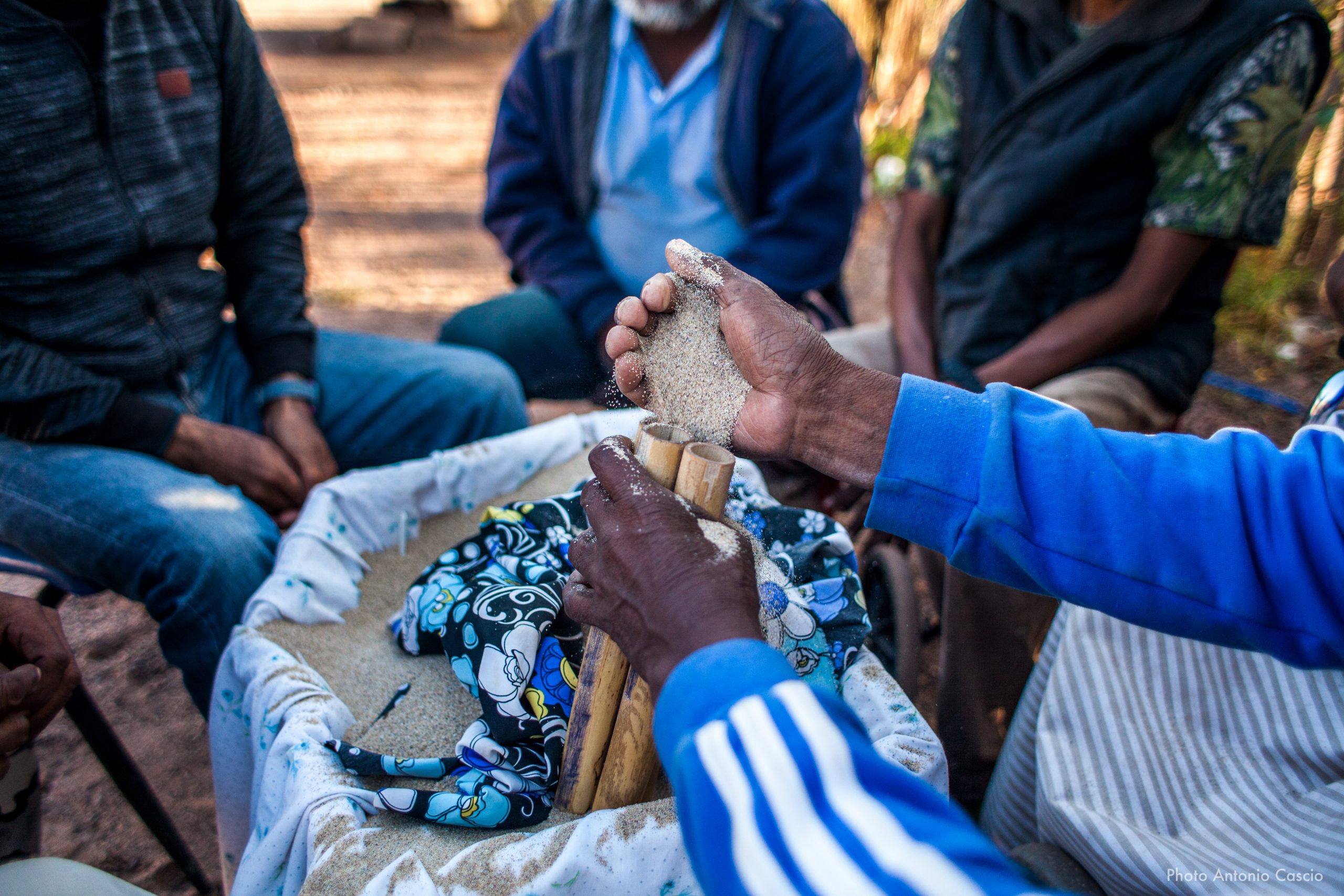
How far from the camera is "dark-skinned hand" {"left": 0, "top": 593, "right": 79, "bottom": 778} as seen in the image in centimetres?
112

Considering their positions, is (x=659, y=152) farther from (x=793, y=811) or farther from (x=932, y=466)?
(x=793, y=811)

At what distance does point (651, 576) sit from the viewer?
894mm

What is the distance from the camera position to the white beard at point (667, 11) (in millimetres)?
2316

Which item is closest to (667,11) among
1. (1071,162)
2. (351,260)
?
(1071,162)

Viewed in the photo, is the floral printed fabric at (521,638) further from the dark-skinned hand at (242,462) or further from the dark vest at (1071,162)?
the dark vest at (1071,162)

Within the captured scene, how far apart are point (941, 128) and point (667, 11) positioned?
880 millimetres

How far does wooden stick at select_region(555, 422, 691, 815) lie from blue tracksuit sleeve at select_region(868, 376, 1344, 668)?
0.29 m

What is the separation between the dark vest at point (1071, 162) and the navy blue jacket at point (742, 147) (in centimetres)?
36

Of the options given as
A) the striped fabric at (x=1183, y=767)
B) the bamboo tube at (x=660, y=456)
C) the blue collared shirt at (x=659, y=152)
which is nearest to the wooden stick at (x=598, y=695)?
the bamboo tube at (x=660, y=456)

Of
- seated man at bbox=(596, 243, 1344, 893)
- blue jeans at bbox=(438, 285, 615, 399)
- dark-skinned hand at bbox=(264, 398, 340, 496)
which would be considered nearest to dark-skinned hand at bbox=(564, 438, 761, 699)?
seated man at bbox=(596, 243, 1344, 893)

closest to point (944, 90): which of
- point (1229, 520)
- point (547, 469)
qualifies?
point (547, 469)

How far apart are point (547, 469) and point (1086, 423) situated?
1183 millimetres

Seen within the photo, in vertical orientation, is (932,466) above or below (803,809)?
above

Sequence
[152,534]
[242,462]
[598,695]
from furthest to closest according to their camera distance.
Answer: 1. [242,462]
2. [152,534]
3. [598,695]
